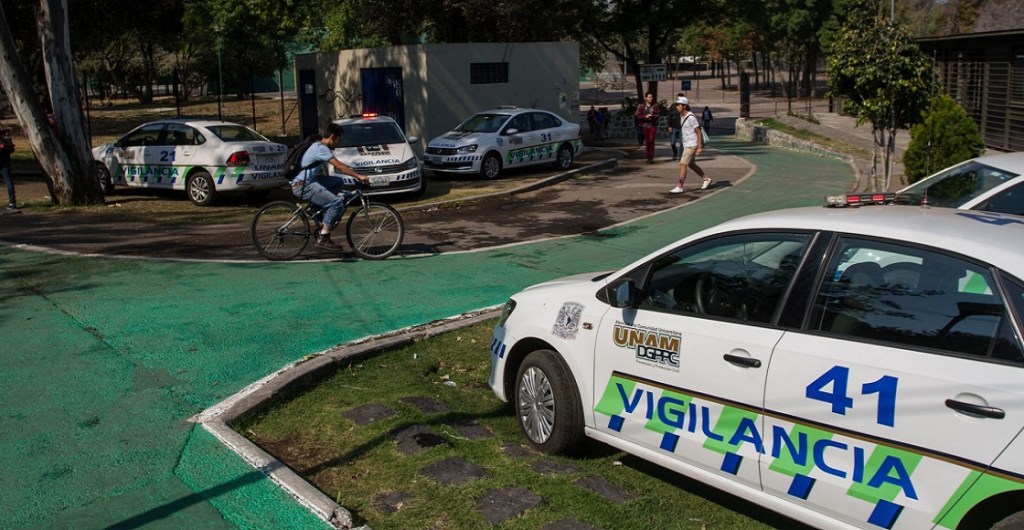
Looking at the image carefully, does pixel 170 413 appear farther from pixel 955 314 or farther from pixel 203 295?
pixel 955 314

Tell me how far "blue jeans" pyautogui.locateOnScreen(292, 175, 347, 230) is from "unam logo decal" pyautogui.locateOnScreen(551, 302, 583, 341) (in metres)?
6.46

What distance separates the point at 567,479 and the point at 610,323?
3.05 ft

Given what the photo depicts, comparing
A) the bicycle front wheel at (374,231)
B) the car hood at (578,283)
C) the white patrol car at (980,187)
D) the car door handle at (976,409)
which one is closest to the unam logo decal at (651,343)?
the car hood at (578,283)

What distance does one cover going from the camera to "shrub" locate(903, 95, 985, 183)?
601 inches

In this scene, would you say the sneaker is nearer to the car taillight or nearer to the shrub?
the car taillight

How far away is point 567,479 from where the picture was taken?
17.4ft

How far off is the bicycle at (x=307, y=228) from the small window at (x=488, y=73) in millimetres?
13996

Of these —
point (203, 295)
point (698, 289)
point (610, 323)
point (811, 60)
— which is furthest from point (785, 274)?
point (811, 60)

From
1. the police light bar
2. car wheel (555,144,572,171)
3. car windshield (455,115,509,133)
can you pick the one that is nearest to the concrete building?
car windshield (455,115,509,133)

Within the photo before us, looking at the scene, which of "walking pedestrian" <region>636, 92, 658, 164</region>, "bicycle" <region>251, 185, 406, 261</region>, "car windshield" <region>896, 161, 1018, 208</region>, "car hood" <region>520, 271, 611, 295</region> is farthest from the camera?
"walking pedestrian" <region>636, 92, 658, 164</region>

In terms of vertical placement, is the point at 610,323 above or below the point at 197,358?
above

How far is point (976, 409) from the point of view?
11.8 feet

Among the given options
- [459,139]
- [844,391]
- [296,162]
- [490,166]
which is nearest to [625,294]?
[844,391]

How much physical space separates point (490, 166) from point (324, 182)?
9662mm
